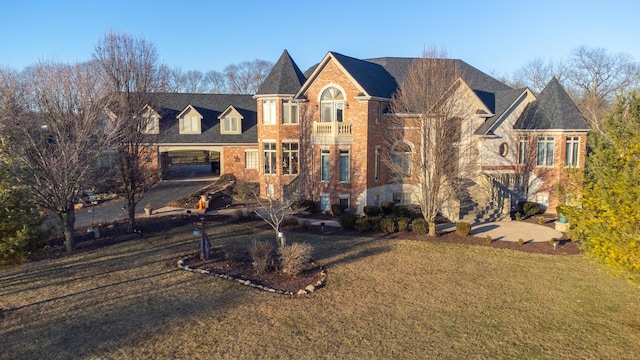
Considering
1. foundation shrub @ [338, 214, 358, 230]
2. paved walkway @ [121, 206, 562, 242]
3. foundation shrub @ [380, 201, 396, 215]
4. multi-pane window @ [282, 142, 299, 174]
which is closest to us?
paved walkway @ [121, 206, 562, 242]

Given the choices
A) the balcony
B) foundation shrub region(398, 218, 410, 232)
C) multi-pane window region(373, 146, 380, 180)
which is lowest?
foundation shrub region(398, 218, 410, 232)

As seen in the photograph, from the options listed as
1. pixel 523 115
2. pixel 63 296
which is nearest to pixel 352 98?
pixel 523 115

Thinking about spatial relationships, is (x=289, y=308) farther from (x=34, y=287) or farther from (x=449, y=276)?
(x=34, y=287)

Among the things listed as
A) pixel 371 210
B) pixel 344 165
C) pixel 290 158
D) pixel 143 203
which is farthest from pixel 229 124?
pixel 371 210

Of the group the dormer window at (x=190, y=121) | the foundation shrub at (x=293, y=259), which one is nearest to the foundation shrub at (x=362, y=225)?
the foundation shrub at (x=293, y=259)

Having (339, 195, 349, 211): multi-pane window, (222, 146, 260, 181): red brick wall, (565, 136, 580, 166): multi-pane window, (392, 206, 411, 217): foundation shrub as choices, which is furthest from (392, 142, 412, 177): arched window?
(222, 146, 260, 181): red brick wall

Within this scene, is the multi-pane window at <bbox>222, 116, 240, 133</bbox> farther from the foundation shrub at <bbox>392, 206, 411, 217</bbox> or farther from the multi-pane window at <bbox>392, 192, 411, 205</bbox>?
the foundation shrub at <bbox>392, 206, 411, 217</bbox>

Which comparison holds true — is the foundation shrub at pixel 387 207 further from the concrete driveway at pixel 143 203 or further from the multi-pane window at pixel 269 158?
the concrete driveway at pixel 143 203
